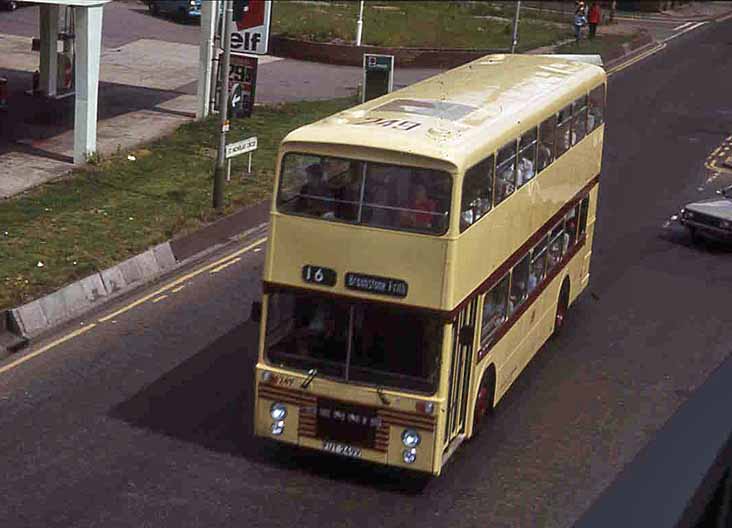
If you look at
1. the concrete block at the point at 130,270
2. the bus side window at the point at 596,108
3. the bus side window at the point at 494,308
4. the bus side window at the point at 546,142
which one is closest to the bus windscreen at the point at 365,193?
the bus side window at the point at 494,308

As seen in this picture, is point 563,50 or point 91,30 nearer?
point 91,30

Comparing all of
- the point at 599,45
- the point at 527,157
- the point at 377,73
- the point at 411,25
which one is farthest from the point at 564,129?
the point at 411,25

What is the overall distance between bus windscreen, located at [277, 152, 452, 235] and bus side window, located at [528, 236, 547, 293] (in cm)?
368

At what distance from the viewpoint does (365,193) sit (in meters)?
12.7

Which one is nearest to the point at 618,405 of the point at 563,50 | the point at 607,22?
the point at 563,50

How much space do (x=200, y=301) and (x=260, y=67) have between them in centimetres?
2077

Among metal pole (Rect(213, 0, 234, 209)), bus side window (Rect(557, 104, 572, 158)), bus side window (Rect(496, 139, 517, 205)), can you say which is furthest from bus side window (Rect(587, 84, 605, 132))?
metal pole (Rect(213, 0, 234, 209))

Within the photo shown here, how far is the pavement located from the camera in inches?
1035

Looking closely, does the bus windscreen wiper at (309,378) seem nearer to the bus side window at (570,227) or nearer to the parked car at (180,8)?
the bus side window at (570,227)

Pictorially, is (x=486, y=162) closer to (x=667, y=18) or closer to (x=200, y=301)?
(x=200, y=301)

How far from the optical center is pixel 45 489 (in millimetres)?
12727

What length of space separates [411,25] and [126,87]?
1648 centimetres

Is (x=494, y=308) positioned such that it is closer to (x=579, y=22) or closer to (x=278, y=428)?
(x=278, y=428)

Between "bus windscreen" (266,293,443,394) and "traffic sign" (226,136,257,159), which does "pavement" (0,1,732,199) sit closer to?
"traffic sign" (226,136,257,159)
